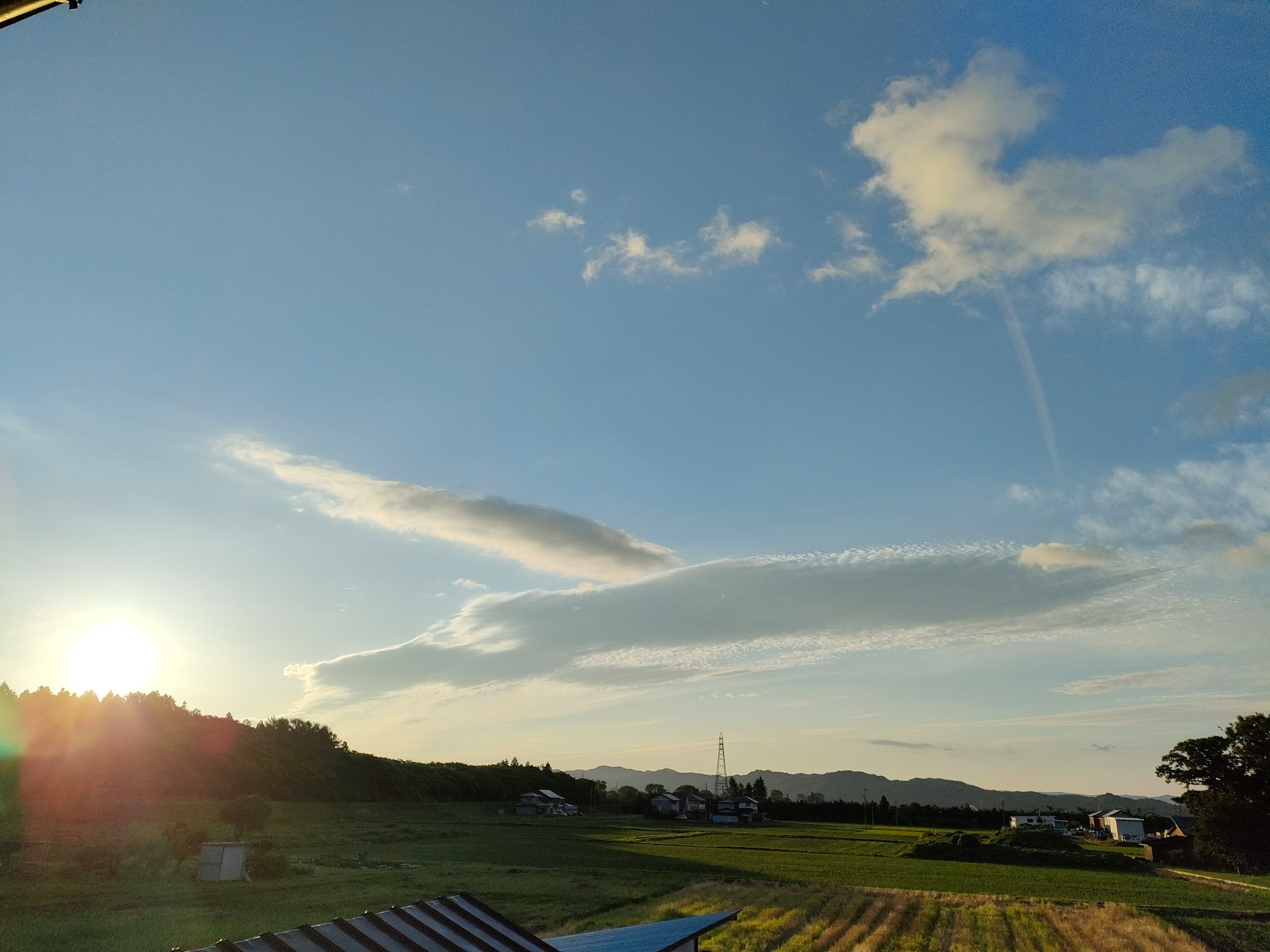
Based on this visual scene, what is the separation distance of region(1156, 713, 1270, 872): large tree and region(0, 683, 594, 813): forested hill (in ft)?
340

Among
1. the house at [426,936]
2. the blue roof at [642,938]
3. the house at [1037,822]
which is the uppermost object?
the house at [426,936]

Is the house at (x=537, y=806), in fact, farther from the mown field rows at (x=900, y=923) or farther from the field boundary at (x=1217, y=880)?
the mown field rows at (x=900, y=923)

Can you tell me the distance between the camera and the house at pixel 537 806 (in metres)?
136

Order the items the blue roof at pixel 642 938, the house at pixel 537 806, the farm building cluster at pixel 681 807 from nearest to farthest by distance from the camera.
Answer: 1. the blue roof at pixel 642 938
2. the farm building cluster at pixel 681 807
3. the house at pixel 537 806

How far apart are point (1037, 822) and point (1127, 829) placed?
17.4 metres

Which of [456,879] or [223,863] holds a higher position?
[223,863]

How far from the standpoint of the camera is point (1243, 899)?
1914 inches

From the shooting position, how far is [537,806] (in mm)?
136375

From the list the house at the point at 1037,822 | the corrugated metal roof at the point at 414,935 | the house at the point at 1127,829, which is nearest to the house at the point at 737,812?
the house at the point at 1037,822

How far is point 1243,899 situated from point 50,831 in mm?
80170

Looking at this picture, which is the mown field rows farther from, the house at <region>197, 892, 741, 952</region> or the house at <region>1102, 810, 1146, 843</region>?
the house at <region>1102, 810, 1146, 843</region>

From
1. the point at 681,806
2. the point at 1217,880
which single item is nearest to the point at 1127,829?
the point at 1217,880

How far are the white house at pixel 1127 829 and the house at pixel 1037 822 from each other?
8773 mm

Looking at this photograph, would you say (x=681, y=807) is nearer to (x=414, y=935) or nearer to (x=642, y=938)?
(x=642, y=938)
